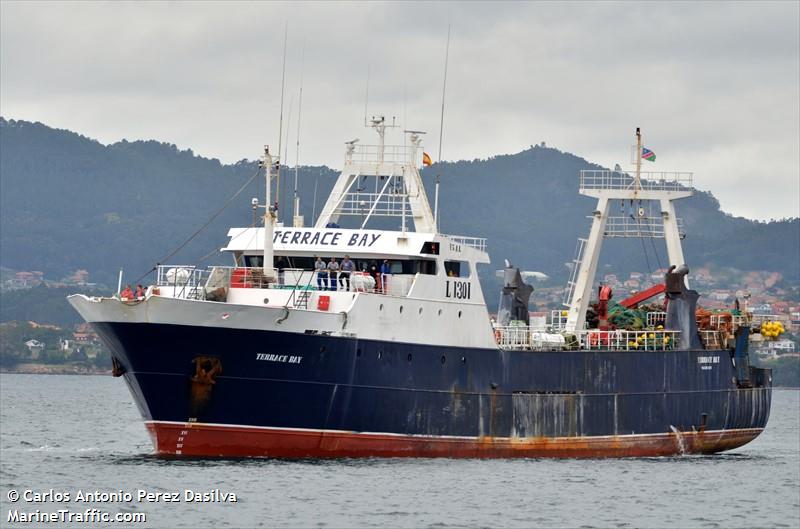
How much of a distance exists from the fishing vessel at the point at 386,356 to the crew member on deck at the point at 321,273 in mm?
87

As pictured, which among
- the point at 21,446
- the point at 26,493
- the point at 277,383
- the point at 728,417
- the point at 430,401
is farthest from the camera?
the point at 728,417

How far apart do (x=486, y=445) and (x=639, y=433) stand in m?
6.92

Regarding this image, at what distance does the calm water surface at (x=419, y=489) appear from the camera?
113 ft

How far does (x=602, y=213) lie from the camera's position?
186 ft

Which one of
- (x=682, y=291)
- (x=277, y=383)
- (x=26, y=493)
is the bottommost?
(x=26, y=493)

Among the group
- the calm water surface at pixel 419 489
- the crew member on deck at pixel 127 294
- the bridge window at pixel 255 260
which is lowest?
the calm water surface at pixel 419 489

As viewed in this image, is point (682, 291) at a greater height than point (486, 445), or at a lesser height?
greater

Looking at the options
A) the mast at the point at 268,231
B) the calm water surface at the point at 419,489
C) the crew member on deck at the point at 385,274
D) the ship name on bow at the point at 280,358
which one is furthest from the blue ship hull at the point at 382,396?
the mast at the point at 268,231

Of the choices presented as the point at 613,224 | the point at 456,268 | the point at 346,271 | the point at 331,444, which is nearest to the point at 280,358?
the point at 331,444

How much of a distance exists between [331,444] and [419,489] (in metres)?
4.61

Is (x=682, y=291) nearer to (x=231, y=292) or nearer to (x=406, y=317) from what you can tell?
(x=406, y=317)

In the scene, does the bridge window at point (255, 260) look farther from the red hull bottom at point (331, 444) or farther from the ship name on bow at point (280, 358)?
the red hull bottom at point (331, 444)

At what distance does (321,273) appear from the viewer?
43.8 metres

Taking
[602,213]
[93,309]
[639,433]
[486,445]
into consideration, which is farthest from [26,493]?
[602,213]
